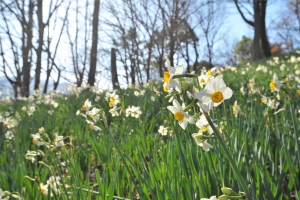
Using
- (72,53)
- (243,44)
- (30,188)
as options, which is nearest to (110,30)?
(72,53)

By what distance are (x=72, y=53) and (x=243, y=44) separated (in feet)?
93.3

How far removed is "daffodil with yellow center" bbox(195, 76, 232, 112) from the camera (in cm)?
68

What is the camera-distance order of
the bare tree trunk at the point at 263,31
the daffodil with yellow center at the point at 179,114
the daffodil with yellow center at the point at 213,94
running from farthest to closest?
the bare tree trunk at the point at 263,31
the daffodil with yellow center at the point at 179,114
the daffodil with yellow center at the point at 213,94

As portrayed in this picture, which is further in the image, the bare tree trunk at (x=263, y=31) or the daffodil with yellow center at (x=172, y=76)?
the bare tree trunk at (x=263, y=31)

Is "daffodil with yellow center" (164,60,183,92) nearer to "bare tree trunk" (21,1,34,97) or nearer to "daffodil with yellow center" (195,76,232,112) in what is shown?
"daffodil with yellow center" (195,76,232,112)

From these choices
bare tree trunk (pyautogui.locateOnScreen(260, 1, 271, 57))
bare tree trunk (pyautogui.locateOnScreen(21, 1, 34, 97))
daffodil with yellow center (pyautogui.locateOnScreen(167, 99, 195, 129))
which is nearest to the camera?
daffodil with yellow center (pyautogui.locateOnScreen(167, 99, 195, 129))

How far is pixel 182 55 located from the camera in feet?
79.6

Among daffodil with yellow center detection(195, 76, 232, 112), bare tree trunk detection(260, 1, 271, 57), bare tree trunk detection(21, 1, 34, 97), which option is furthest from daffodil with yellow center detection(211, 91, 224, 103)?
bare tree trunk detection(260, 1, 271, 57)

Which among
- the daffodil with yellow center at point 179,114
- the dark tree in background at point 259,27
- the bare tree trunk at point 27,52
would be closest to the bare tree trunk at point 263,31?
the dark tree in background at point 259,27

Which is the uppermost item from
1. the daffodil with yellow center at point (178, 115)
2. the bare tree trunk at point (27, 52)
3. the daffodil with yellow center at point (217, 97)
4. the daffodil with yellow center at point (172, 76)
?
the bare tree trunk at point (27, 52)

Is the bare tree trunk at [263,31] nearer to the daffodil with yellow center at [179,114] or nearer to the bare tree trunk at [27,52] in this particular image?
the bare tree trunk at [27,52]

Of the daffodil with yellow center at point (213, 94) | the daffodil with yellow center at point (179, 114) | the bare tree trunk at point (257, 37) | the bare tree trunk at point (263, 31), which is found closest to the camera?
the daffodil with yellow center at point (213, 94)

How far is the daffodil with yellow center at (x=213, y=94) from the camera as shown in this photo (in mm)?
676

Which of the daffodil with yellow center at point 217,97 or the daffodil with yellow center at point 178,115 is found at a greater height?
the daffodil with yellow center at point 217,97
